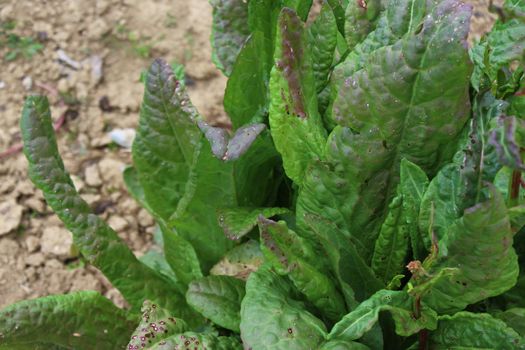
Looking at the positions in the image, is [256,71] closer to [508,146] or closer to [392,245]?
[392,245]

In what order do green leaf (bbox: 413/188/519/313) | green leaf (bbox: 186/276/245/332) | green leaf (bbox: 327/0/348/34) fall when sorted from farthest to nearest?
green leaf (bbox: 327/0/348/34) → green leaf (bbox: 186/276/245/332) → green leaf (bbox: 413/188/519/313)

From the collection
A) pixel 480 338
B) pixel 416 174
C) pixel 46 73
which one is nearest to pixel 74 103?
pixel 46 73

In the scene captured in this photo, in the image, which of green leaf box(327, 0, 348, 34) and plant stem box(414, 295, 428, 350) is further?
green leaf box(327, 0, 348, 34)

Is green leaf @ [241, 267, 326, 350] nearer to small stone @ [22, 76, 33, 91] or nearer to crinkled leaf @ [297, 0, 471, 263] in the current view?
crinkled leaf @ [297, 0, 471, 263]

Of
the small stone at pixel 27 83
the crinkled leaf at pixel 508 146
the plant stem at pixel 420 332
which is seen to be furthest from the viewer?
the small stone at pixel 27 83

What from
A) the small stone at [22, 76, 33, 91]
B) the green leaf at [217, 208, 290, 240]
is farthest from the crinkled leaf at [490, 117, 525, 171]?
the small stone at [22, 76, 33, 91]

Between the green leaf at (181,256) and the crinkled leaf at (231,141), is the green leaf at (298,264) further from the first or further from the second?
the green leaf at (181,256)

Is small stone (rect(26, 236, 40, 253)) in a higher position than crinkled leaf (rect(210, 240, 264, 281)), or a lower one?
lower

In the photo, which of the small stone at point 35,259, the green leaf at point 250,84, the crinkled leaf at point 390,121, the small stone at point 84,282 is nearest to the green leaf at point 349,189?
the crinkled leaf at point 390,121
